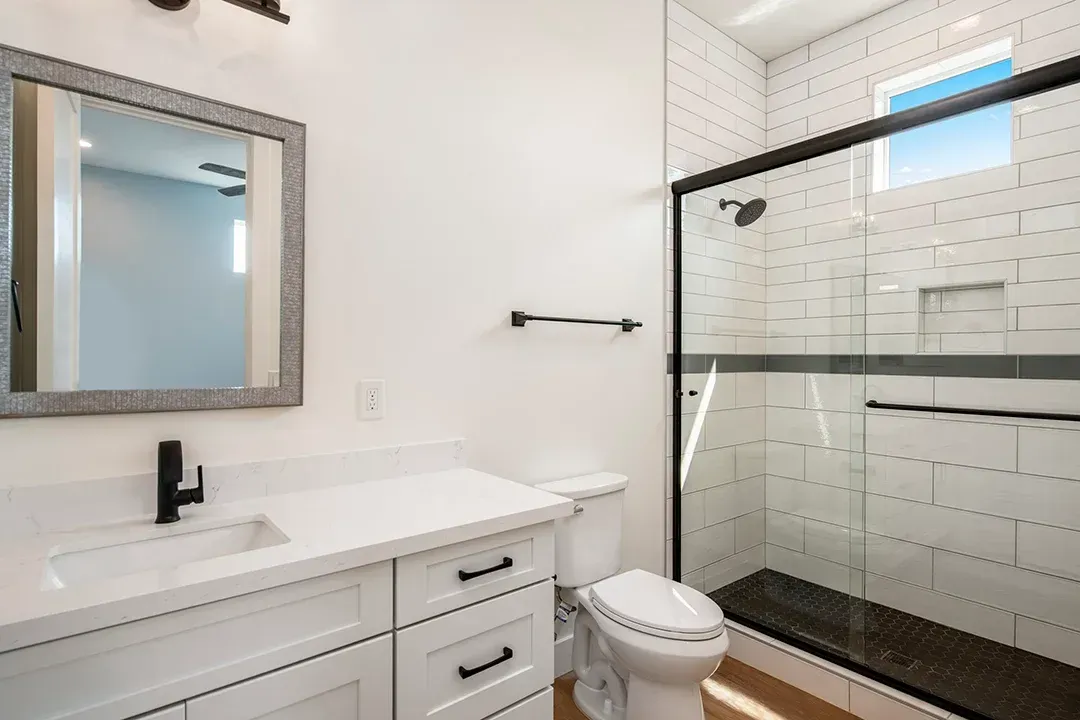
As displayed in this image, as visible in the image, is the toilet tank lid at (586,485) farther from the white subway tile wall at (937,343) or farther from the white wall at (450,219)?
the white subway tile wall at (937,343)

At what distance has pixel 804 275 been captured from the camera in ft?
8.20

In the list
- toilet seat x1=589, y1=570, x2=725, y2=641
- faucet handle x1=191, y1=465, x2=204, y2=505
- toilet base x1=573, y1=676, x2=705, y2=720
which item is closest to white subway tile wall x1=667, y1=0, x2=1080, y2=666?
toilet seat x1=589, y1=570, x2=725, y2=641

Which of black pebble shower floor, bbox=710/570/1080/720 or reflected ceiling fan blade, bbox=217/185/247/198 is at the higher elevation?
reflected ceiling fan blade, bbox=217/185/247/198

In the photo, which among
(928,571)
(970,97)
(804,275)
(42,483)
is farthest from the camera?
(804,275)

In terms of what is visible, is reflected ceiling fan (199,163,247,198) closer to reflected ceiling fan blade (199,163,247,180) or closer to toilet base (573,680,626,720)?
reflected ceiling fan blade (199,163,247,180)

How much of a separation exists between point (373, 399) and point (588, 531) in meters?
0.90

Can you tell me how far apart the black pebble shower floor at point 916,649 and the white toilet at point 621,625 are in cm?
75

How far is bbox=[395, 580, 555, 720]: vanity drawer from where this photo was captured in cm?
114

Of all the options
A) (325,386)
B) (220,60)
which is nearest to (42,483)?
(325,386)

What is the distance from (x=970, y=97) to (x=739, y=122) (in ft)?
4.36

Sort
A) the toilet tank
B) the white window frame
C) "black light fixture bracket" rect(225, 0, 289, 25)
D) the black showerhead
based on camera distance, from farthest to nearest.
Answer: the black showerhead < the white window frame < the toilet tank < "black light fixture bracket" rect(225, 0, 289, 25)

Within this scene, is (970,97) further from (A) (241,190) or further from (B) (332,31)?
(A) (241,190)

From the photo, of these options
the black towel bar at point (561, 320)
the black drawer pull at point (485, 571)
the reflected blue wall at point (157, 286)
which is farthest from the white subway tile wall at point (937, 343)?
the reflected blue wall at point (157, 286)

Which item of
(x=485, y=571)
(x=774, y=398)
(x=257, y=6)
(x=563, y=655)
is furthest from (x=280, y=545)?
(x=774, y=398)
